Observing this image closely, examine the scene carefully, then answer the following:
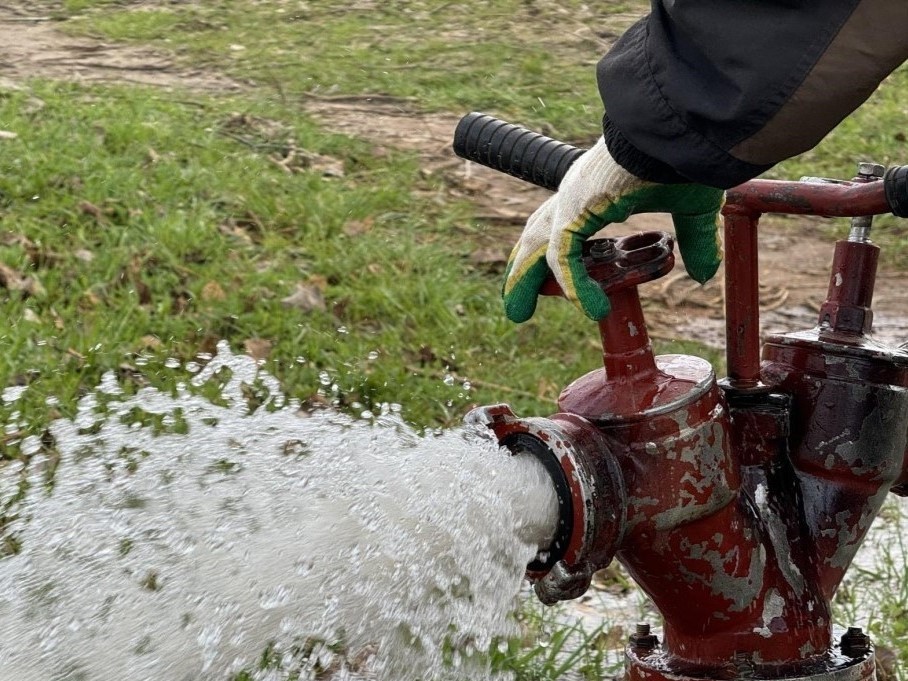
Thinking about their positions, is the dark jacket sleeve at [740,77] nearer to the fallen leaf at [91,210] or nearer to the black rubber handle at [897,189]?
the black rubber handle at [897,189]

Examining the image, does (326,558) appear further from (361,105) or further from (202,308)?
(361,105)

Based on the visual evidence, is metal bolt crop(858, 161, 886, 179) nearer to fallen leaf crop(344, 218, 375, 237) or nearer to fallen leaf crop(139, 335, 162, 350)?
fallen leaf crop(139, 335, 162, 350)

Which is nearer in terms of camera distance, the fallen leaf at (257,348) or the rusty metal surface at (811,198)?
the rusty metal surface at (811,198)

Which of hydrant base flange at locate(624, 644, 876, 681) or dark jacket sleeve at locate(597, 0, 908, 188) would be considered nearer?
dark jacket sleeve at locate(597, 0, 908, 188)

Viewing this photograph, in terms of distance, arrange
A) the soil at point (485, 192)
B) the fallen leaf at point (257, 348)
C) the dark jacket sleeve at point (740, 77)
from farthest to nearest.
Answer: the soil at point (485, 192) → the fallen leaf at point (257, 348) → the dark jacket sleeve at point (740, 77)

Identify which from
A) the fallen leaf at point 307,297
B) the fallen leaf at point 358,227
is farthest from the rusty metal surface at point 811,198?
the fallen leaf at point 358,227

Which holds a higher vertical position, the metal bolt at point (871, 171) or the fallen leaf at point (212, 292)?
the metal bolt at point (871, 171)

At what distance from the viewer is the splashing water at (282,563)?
5.76 ft

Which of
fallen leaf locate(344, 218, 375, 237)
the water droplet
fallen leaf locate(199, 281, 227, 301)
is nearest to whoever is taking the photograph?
the water droplet

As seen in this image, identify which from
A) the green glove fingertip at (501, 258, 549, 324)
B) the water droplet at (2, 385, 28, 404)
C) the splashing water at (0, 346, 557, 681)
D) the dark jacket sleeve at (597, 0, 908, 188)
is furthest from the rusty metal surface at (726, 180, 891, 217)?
the water droplet at (2, 385, 28, 404)

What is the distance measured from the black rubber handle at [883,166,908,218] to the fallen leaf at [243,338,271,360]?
6.37ft

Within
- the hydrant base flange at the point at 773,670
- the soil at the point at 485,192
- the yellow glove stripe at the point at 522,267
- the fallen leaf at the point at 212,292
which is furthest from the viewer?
the soil at the point at 485,192

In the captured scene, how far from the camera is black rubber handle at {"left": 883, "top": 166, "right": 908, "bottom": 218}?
5.53 ft

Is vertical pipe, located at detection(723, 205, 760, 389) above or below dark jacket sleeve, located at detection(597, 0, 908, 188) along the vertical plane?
below
